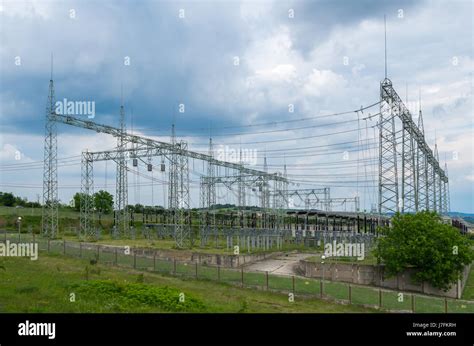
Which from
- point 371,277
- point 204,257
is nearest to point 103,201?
point 204,257

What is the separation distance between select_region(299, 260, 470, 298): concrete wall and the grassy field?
368 inches

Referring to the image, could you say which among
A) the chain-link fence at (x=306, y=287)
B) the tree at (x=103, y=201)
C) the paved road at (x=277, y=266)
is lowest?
the paved road at (x=277, y=266)

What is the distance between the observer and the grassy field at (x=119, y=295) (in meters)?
15.6

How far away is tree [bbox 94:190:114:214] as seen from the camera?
91.5 metres

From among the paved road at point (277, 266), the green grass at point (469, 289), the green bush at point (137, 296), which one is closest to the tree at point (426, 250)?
the green grass at point (469, 289)

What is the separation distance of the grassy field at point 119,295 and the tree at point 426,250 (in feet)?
28.0

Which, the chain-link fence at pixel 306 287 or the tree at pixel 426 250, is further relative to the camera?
the tree at pixel 426 250

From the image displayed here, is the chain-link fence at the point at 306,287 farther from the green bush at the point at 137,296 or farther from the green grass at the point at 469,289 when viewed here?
the green bush at the point at 137,296

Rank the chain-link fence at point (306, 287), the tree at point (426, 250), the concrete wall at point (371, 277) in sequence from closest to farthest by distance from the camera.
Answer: the chain-link fence at point (306, 287) → the tree at point (426, 250) → the concrete wall at point (371, 277)

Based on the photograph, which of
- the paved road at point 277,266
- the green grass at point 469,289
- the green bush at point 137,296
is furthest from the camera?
the paved road at point 277,266

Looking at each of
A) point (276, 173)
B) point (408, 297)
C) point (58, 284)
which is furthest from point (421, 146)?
point (58, 284)

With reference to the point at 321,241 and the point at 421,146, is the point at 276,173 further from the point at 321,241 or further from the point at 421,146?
the point at 421,146

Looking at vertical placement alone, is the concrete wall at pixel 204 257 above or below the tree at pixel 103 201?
below

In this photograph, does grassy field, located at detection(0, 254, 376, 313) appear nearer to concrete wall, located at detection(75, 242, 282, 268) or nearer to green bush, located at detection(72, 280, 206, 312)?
green bush, located at detection(72, 280, 206, 312)
